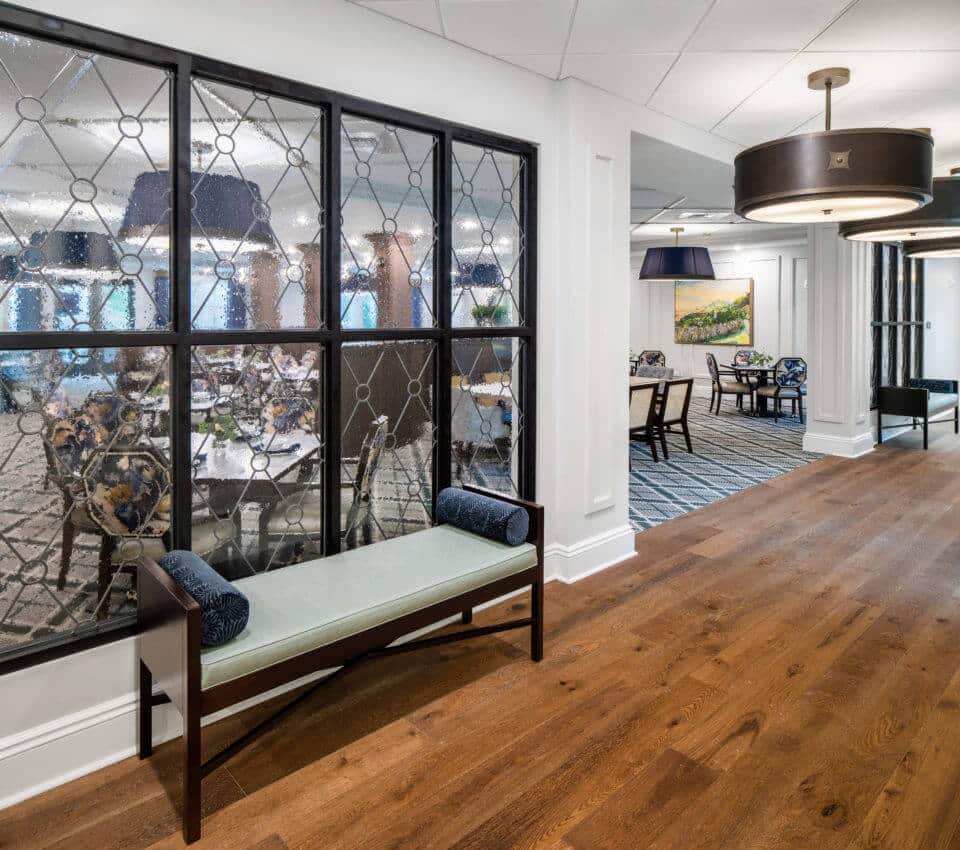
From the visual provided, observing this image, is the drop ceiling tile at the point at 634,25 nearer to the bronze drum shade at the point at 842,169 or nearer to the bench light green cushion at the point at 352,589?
the bronze drum shade at the point at 842,169

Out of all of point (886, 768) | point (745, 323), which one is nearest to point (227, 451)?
point (886, 768)

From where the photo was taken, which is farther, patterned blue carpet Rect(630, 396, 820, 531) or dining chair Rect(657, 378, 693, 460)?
dining chair Rect(657, 378, 693, 460)

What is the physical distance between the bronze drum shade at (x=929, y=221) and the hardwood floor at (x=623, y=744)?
1.86 meters

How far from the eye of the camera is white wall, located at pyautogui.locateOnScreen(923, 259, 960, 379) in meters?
9.80

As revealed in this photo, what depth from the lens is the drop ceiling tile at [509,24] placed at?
2.70 meters

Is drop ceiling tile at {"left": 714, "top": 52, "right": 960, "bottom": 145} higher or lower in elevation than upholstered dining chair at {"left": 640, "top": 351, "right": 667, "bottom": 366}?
higher

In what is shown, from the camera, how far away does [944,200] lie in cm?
343

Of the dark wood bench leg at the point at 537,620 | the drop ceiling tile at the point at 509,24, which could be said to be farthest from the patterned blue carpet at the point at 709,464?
the drop ceiling tile at the point at 509,24

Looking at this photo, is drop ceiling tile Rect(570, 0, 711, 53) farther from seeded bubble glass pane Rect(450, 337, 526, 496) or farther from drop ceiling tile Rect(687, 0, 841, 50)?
seeded bubble glass pane Rect(450, 337, 526, 496)

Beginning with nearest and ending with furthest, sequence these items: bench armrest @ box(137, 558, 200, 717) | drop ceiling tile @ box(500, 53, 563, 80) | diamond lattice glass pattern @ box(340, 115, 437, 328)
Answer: bench armrest @ box(137, 558, 200, 717)
diamond lattice glass pattern @ box(340, 115, 437, 328)
drop ceiling tile @ box(500, 53, 563, 80)

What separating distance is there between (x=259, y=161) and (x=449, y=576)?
5.34 ft

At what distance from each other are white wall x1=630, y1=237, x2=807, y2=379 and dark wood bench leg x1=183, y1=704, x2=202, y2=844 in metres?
11.2

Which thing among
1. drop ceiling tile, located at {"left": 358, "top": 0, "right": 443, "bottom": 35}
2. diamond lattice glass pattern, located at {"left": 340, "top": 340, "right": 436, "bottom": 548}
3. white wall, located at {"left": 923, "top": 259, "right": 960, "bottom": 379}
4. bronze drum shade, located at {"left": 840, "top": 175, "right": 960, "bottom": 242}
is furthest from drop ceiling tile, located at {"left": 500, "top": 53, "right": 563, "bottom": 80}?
white wall, located at {"left": 923, "top": 259, "right": 960, "bottom": 379}

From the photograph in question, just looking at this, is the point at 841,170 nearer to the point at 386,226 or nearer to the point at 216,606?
the point at 386,226
